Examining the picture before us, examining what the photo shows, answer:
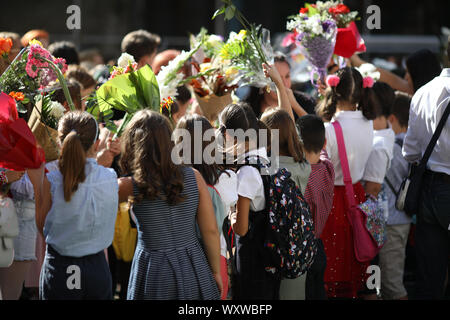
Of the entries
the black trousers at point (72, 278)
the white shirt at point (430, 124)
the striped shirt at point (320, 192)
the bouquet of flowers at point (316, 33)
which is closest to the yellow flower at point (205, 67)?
the bouquet of flowers at point (316, 33)

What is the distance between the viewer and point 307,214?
348cm

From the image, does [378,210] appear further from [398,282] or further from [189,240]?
[189,240]

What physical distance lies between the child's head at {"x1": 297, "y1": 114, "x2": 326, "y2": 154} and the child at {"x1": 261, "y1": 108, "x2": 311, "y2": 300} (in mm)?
192

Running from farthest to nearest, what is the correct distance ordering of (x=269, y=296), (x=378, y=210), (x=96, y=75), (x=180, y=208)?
(x=96, y=75) → (x=378, y=210) → (x=269, y=296) → (x=180, y=208)

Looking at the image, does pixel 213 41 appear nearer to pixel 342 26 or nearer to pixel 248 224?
pixel 342 26

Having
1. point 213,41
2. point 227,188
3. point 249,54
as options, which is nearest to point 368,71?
point 249,54

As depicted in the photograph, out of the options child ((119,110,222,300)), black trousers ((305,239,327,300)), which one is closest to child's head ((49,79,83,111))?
child ((119,110,222,300))

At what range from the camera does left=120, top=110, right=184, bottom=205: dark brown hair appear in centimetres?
288

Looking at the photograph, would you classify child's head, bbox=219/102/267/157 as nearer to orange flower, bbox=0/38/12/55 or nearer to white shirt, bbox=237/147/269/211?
white shirt, bbox=237/147/269/211

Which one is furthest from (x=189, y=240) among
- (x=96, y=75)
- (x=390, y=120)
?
(x=96, y=75)

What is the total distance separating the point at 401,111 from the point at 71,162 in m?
2.97

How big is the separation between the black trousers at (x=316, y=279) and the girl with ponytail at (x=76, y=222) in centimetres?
124

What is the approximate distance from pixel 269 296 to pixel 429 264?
988mm
